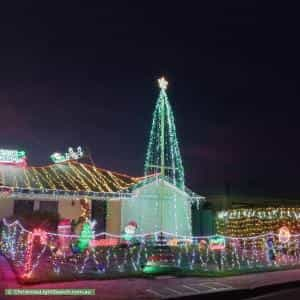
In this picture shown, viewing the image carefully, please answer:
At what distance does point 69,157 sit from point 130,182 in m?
4.59

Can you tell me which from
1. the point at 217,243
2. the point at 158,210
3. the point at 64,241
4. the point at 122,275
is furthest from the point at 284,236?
the point at 64,241

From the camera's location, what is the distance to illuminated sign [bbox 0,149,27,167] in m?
26.6

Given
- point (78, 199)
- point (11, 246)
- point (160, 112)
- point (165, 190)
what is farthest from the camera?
point (165, 190)

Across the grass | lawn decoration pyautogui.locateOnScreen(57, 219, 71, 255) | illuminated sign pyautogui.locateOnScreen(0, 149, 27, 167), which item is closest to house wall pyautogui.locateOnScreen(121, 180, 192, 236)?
illuminated sign pyautogui.locateOnScreen(0, 149, 27, 167)

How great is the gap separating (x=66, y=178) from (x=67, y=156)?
4.05m

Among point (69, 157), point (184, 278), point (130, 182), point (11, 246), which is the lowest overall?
point (184, 278)

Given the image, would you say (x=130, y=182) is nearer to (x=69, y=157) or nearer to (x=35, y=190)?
(x=69, y=157)

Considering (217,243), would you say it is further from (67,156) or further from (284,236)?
(67,156)

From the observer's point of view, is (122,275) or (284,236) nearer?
(122,275)

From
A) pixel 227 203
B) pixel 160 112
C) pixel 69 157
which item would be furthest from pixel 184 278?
pixel 227 203

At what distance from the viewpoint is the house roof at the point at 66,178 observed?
23.6 metres

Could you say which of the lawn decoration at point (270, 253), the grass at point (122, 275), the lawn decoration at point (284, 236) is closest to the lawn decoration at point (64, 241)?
the grass at point (122, 275)

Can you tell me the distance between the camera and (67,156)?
2983 cm

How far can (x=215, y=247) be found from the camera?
2038 centimetres
